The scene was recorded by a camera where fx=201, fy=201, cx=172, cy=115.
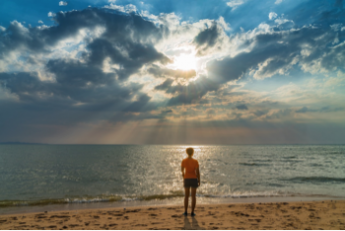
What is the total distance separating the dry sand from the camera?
7973 millimetres

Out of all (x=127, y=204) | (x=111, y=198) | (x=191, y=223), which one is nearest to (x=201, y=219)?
(x=191, y=223)

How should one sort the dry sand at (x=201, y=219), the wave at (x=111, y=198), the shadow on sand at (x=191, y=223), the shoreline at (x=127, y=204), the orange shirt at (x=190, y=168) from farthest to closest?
the wave at (x=111, y=198), the shoreline at (x=127, y=204), the orange shirt at (x=190, y=168), the dry sand at (x=201, y=219), the shadow on sand at (x=191, y=223)

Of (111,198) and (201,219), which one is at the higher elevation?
(201,219)

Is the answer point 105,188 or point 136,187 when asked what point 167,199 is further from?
point 105,188

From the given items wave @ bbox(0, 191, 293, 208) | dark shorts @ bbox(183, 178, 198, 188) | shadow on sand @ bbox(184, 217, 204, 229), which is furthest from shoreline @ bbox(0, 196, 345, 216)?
dark shorts @ bbox(183, 178, 198, 188)

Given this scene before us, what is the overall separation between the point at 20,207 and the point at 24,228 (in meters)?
6.90

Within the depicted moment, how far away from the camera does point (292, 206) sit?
38.2ft

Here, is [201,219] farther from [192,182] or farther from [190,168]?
[190,168]

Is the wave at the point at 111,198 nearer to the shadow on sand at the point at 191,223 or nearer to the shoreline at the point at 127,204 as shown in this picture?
the shoreline at the point at 127,204

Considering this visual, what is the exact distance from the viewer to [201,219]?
28.3 feet

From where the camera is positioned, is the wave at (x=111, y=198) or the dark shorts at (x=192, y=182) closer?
the dark shorts at (x=192, y=182)

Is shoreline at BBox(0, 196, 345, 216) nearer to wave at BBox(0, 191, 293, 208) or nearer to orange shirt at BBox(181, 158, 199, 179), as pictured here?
wave at BBox(0, 191, 293, 208)

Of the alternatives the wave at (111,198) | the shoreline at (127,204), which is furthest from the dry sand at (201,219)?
the wave at (111,198)

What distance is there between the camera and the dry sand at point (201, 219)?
7.97m
